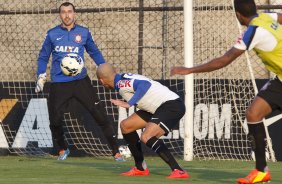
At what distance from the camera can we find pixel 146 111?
10.8 meters

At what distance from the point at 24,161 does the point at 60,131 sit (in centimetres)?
73

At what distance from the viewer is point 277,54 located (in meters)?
8.94

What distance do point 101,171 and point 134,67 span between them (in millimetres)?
4911

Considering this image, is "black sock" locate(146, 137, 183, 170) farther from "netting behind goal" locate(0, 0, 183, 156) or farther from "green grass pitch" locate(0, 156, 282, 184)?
"netting behind goal" locate(0, 0, 183, 156)

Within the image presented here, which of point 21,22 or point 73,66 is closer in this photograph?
point 73,66

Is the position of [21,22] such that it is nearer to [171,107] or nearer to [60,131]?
[60,131]

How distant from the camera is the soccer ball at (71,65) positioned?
44.3 feet

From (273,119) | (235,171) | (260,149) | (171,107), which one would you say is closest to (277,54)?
(260,149)

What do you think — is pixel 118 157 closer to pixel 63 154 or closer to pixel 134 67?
pixel 63 154

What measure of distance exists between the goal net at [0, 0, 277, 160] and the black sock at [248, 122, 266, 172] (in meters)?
5.03

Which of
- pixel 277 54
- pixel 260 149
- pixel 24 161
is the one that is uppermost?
pixel 277 54

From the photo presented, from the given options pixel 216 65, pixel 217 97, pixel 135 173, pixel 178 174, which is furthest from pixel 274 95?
pixel 217 97

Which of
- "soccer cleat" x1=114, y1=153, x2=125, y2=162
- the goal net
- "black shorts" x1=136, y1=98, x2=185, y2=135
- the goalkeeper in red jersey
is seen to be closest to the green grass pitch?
"soccer cleat" x1=114, y1=153, x2=125, y2=162

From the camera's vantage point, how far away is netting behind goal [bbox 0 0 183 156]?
15.2 m
